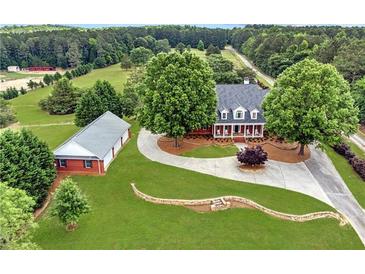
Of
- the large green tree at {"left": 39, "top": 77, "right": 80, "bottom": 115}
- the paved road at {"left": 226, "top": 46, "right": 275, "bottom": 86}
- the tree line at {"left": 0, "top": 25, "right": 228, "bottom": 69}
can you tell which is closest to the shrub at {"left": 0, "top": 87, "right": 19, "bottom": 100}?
the large green tree at {"left": 39, "top": 77, "right": 80, "bottom": 115}

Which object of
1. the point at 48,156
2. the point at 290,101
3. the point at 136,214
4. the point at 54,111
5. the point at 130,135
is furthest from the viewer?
the point at 54,111

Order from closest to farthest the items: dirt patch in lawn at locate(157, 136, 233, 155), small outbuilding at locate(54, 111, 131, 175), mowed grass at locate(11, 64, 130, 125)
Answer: small outbuilding at locate(54, 111, 131, 175), dirt patch in lawn at locate(157, 136, 233, 155), mowed grass at locate(11, 64, 130, 125)

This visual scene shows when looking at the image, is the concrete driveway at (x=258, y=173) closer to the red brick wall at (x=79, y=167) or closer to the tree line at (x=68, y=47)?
the red brick wall at (x=79, y=167)

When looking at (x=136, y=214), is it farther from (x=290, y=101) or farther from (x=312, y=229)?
(x=290, y=101)

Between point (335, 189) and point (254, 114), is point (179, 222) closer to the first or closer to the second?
point (335, 189)

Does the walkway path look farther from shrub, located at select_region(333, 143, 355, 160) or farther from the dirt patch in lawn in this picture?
shrub, located at select_region(333, 143, 355, 160)

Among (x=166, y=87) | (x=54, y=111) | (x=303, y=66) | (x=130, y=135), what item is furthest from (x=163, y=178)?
(x=54, y=111)
